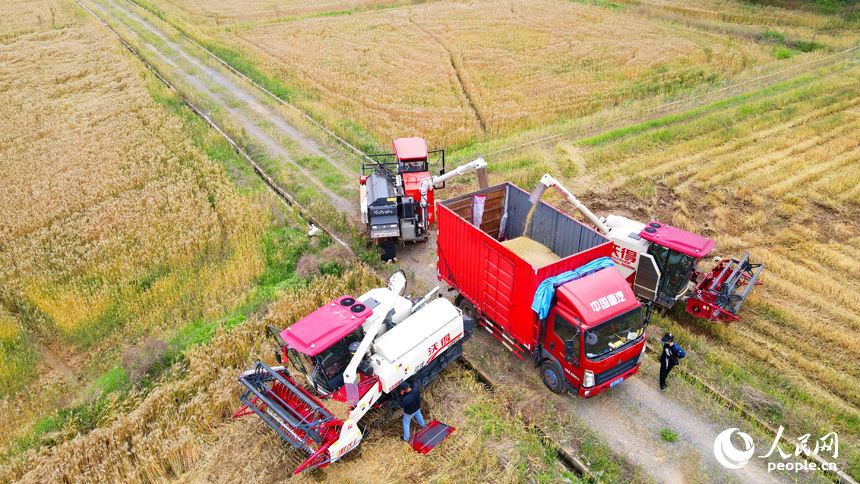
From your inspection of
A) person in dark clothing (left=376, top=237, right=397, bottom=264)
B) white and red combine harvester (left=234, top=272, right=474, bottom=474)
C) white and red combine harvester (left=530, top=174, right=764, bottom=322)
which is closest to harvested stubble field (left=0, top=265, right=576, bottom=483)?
white and red combine harvester (left=234, top=272, right=474, bottom=474)

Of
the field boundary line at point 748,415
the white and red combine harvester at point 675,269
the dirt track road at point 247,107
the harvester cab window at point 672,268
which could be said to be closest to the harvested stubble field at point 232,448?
the field boundary line at point 748,415

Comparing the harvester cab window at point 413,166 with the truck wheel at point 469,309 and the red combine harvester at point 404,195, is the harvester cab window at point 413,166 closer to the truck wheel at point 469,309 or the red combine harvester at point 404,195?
the red combine harvester at point 404,195

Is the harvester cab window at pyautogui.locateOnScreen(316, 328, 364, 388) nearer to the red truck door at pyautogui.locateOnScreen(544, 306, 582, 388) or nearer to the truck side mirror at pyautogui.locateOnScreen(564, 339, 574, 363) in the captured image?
the red truck door at pyautogui.locateOnScreen(544, 306, 582, 388)

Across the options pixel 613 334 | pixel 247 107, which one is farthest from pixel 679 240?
pixel 247 107

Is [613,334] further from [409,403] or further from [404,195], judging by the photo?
[404,195]

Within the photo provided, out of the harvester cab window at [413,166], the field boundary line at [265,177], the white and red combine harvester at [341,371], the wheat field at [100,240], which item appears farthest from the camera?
the field boundary line at [265,177]

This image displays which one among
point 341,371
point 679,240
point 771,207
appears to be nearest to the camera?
point 341,371
